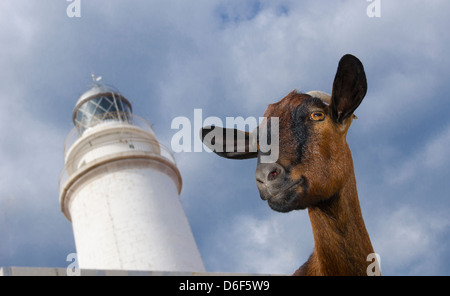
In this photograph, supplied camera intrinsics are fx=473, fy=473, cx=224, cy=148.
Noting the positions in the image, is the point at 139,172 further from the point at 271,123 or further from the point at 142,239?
the point at 271,123

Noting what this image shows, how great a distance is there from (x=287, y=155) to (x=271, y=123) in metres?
0.24

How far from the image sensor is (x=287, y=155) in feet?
7.50

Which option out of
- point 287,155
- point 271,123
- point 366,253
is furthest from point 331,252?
point 271,123

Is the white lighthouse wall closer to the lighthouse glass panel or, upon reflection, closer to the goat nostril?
the lighthouse glass panel

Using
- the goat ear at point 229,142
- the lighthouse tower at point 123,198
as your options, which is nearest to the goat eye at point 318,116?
the goat ear at point 229,142

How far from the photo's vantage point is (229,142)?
2441 mm

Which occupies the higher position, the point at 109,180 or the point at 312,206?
the point at 109,180

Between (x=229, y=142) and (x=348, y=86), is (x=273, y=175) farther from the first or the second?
(x=348, y=86)

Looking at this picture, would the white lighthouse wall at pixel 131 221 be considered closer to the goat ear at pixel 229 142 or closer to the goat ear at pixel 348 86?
the goat ear at pixel 229 142

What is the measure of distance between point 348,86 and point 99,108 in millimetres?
15479

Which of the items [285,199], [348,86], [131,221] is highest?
[131,221]

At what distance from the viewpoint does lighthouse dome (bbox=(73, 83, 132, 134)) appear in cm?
1647

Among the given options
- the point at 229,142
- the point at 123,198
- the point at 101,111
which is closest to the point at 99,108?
the point at 101,111

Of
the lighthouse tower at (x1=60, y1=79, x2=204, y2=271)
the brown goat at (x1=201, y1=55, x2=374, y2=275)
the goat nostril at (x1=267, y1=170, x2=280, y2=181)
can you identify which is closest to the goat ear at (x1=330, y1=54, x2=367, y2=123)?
the brown goat at (x1=201, y1=55, x2=374, y2=275)
